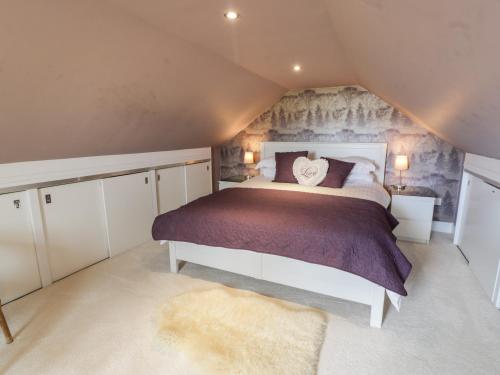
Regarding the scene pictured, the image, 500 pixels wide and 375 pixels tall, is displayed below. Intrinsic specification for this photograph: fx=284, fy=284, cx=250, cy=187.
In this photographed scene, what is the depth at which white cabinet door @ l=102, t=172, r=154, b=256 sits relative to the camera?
2.98 m

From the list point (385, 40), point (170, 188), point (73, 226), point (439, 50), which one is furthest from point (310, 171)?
point (73, 226)

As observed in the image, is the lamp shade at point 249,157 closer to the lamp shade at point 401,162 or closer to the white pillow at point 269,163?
the white pillow at point 269,163

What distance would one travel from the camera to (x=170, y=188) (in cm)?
383

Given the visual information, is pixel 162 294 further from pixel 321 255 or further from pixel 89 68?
pixel 89 68

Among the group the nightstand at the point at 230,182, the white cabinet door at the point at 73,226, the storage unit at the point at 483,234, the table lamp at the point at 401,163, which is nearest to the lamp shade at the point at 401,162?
the table lamp at the point at 401,163

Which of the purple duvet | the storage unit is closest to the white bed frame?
the purple duvet

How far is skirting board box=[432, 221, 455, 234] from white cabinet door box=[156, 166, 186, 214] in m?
3.40

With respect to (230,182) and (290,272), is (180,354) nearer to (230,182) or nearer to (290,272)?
(290,272)

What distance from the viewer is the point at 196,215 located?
2.43 metres

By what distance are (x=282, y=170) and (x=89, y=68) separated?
2.43m

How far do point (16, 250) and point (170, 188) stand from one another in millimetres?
1829

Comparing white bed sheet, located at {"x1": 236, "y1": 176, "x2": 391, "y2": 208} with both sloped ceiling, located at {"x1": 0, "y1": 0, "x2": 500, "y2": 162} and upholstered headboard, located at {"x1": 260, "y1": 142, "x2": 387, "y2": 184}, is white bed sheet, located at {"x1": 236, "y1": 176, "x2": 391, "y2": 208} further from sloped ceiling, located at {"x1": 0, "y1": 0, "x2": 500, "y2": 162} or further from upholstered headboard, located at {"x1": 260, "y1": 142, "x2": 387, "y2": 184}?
sloped ceiling, located at {"x1": 0, "y1": 0, "x2": 500, "y2": 162}

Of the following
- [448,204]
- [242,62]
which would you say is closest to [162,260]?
[242,62]

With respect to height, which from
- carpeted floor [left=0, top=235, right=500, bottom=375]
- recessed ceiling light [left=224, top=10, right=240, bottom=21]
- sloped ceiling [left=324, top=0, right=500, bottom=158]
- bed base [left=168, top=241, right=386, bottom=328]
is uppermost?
recessed ceiling light [left=224, top=10, right=240, bottom=21]
